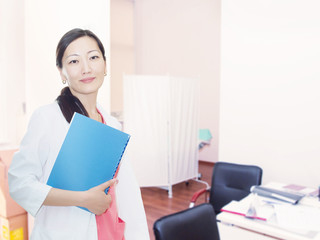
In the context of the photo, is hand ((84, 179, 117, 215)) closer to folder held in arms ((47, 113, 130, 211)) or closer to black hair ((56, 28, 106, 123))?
folder held in arms ((47, 113, 130, 211))

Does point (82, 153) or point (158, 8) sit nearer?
point (82, 153)

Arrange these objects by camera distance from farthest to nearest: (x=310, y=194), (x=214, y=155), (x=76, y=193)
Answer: (x=214, y=155), (x=310, y=194), (x=76, y=193)

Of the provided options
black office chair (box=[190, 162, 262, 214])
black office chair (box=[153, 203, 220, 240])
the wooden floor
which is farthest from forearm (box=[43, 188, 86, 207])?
the wooden floor

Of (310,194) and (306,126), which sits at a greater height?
(306,126)

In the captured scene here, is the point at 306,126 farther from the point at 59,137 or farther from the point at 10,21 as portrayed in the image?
the point at 10,21

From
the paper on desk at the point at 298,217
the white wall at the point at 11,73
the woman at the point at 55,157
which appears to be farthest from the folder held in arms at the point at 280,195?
the white wall at the point at 11,73

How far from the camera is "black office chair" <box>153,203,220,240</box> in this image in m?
1.27

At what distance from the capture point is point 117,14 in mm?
6273

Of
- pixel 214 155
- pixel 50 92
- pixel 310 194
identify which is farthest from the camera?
pixel 214 155

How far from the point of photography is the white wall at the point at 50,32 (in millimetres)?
826

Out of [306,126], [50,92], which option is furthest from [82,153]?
[306,126]

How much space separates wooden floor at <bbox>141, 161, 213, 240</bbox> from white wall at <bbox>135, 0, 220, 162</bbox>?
5.02 feet

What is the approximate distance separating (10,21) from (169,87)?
222cm

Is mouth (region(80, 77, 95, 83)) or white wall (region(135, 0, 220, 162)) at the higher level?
white wall (region(135, 0, 220, 162))
